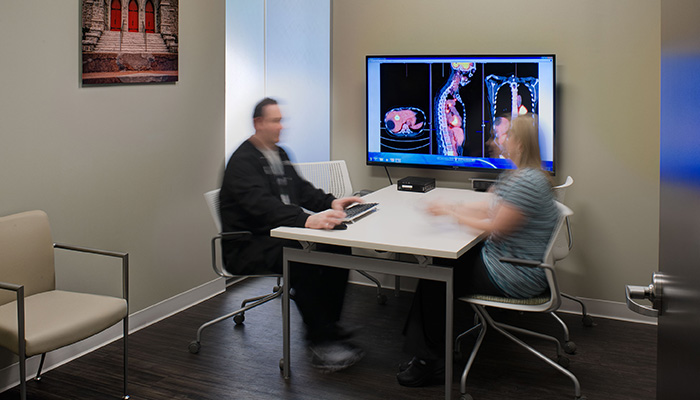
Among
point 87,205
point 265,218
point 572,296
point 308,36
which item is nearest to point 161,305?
point 87,205

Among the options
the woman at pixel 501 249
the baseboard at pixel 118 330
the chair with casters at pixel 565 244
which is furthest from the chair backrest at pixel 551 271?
the baseboard at pixel 118 330

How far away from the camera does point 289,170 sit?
160 inches

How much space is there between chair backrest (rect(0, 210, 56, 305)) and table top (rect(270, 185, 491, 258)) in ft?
3.64

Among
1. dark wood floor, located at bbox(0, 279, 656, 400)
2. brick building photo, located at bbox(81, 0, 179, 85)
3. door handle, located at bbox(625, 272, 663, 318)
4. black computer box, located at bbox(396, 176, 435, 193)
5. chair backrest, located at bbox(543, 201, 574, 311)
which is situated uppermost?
brick building photo, located at bbox(81, 0, 179, 85)

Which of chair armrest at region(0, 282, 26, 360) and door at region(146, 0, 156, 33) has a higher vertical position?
door at region(146, 0, 156, 33)

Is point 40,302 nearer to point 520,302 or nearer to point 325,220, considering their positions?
point 325,220

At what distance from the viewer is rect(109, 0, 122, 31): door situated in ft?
12.1

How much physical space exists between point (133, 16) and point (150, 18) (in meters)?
0.15

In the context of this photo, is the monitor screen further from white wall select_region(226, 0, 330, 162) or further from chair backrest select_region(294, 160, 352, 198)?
white wall select_region(226, 0, 330, 162)

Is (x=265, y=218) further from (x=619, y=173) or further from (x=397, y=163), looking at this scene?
(x=619, y=173)

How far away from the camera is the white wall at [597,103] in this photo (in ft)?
13.5

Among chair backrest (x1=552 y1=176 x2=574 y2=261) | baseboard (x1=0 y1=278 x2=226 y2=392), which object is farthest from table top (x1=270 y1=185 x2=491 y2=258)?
baseboard (x1=0 y1=278 x2=226 y2=392)

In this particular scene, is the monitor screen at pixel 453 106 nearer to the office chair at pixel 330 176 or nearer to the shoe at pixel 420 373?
the office chair at pixel 330 176

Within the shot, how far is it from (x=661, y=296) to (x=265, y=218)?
2777 mm
